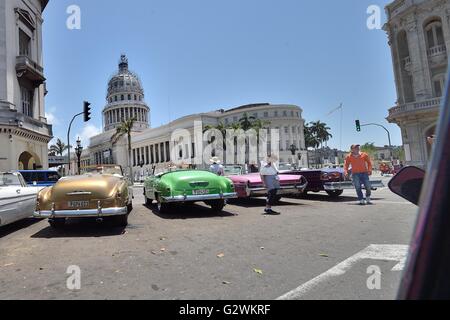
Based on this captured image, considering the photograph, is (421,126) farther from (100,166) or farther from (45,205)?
(45,205)

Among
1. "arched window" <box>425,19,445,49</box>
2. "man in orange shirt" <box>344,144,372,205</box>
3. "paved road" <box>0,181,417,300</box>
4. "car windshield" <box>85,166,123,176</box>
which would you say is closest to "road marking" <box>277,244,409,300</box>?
"paved road" <box>0,181,417,300</box>

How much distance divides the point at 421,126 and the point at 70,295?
34569 mm

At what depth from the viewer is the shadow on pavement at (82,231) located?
6492mm

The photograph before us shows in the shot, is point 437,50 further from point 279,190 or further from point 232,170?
point 279,190

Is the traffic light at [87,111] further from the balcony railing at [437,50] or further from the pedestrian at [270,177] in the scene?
the balcony railing at [437,50]

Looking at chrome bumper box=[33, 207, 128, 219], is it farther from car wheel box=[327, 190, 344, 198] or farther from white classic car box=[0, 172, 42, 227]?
car wheel box=[327, 190, 344, 198]

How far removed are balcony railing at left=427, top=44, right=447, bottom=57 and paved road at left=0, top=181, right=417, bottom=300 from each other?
2965 cm

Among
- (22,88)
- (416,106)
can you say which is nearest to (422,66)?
(416,106)

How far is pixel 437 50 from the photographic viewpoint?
31.3 metres

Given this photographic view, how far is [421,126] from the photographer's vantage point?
103 feet

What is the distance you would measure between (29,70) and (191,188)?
27.9m

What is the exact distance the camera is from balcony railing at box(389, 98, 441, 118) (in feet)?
99.3

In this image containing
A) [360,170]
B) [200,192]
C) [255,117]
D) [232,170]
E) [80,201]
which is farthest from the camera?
[255,117]
